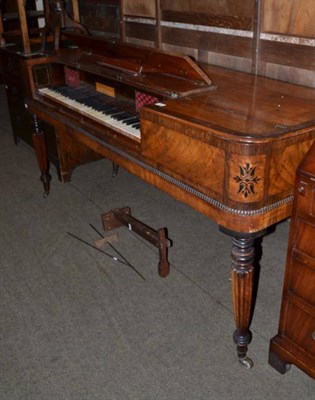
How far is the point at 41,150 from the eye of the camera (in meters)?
3.39

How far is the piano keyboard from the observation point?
2.26 metres

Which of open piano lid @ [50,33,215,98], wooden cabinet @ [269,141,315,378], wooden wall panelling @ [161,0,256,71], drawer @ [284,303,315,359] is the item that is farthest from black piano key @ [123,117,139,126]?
drawer @ [284,303,315,359]

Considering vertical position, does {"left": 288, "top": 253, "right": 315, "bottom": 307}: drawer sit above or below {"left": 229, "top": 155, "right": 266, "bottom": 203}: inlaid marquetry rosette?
below

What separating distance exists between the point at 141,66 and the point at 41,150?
1299 millimetres

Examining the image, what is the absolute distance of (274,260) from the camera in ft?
8.94

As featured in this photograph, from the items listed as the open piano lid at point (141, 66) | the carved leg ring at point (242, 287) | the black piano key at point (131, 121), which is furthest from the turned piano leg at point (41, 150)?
the carved leg ring at point (242, 287)

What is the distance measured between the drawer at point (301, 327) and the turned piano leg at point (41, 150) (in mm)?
2223

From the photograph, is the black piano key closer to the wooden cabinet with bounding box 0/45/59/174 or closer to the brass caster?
the brass caster

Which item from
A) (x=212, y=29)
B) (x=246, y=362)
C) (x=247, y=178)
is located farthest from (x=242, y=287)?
(x=212, y=29)

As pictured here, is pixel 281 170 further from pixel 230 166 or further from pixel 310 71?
pixel 310 71

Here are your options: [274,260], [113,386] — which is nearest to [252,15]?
[274,260]

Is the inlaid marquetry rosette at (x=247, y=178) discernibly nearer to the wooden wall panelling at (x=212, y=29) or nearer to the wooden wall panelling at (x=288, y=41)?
the wooden wall panelling at (x=288, y=41)

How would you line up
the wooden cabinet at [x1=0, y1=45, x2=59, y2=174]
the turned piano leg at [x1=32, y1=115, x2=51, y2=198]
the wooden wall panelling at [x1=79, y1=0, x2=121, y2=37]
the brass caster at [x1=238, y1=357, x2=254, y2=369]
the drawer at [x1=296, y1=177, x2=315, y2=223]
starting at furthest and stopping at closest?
the wooden cabinet at [x1=0, y1=45, x2=59, y2=174] < the wooden wall panelling at [x1=79, y1=0, x2=121, y2=37] < the turned piano leg at [x1=32, y1=115, x2=51, y2=198] < the brass caster at [x1=238, y1=357, x2=254, y2=369] < the drawer at [x1=296, y1=177, x2=315, y2=223]

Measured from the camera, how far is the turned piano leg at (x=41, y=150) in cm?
327
